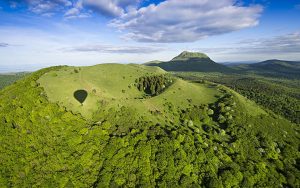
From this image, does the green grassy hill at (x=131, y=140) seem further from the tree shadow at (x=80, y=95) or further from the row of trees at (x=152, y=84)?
the row of trees at (x=152, y=84)

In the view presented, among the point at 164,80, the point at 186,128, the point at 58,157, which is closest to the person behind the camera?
the point at 58,157

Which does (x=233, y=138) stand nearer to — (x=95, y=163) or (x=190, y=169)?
(x=190, y=169)

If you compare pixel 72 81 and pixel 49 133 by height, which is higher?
pixel 72 81

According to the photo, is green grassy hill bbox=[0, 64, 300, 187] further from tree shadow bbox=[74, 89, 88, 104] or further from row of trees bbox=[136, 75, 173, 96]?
row of trees bbox=[136, 75, 173, 96]

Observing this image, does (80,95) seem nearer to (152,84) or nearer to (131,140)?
(131,140)

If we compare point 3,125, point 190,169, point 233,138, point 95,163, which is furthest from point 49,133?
point 233,138

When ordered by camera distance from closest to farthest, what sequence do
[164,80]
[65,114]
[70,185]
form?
[70,185] → [65,114] → [164,80]

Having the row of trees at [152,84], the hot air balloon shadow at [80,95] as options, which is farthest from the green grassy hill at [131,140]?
Result: the row of trees at [152,84]
